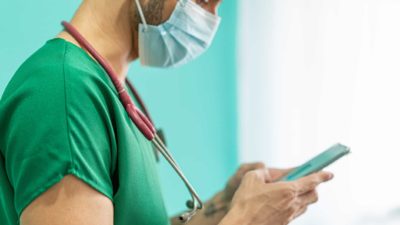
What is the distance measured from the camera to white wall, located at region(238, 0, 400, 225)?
1.59 metres

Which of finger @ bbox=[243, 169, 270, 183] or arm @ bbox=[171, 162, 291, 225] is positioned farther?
arm @ bbox=[171, 162, 291, 225]

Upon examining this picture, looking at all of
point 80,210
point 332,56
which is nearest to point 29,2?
point 80,210

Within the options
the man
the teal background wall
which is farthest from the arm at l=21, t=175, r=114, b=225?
the teal background wall

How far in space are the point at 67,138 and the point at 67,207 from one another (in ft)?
0.31

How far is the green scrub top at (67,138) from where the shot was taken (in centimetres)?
74

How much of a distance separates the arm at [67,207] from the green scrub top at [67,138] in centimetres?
1

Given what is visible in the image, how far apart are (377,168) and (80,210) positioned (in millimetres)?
1129

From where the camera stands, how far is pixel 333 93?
171 cm

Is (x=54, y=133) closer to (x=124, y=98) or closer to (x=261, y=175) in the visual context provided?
(x=124, y=98)

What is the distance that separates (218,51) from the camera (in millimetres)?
→ 2000

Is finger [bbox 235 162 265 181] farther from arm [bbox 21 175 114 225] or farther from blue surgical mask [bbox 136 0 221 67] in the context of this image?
arm [bbox 21 175 114 225]

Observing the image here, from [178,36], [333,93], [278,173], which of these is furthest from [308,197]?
[333,93]

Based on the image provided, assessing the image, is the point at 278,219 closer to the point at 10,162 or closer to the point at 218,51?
the point at 10,162

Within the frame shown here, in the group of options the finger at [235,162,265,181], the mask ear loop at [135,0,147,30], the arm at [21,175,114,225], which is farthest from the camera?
the finger at [235,162,265,181]
